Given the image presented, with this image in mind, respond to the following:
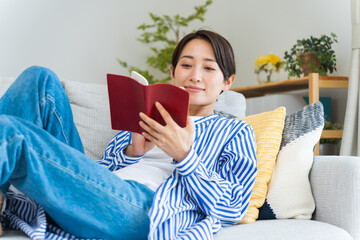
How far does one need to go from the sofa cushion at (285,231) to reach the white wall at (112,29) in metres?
1.96

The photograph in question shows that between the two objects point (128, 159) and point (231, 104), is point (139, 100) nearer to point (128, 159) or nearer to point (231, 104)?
point (128, 159)

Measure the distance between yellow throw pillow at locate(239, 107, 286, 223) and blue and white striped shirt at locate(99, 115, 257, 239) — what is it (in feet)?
0.28

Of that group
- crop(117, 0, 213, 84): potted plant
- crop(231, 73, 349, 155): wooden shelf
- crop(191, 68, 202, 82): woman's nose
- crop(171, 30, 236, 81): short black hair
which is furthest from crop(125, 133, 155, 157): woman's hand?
crop(117, 0, 213, 84): potted plant

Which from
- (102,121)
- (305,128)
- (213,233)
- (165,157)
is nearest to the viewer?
(213,233)

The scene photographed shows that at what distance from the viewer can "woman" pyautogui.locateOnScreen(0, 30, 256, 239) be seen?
0.94 metres

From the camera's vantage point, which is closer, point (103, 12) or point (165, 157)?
point (165, 157)

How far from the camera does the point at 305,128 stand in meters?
1.43

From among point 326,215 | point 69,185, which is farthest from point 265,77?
point 69,185

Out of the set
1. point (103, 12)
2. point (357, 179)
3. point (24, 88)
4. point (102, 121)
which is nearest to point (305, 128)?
point (357, 179)

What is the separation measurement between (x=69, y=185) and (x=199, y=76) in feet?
2.19

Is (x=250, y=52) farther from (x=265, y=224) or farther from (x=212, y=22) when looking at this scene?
(x=265, y=224)

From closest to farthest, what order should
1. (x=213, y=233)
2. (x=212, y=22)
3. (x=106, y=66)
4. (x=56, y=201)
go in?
(x=56, y=201)
(x=213, y=233)
(x=106, y=66)
(x=212, y=22)

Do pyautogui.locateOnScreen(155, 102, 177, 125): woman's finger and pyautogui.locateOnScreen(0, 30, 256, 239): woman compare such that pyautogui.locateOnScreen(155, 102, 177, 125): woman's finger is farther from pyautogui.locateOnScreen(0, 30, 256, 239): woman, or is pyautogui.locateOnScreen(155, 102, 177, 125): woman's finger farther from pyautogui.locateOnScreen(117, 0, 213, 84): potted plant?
pyautogui.locateOnScreen(117, 0, 213, 84): potted plant

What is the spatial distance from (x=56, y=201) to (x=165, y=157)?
→ 1.46 feet
